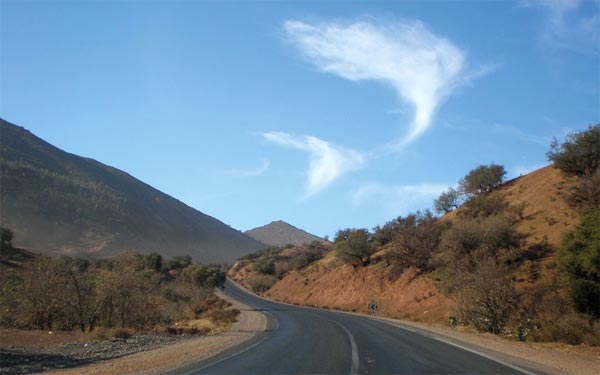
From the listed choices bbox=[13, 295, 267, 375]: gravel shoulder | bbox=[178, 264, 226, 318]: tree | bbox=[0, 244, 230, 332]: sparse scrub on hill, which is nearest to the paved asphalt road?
bbox=[13, 295, 267, 375]: gravel shoulder

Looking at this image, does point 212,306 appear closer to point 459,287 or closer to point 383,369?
point 459,287

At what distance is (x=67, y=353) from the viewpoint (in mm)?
18344

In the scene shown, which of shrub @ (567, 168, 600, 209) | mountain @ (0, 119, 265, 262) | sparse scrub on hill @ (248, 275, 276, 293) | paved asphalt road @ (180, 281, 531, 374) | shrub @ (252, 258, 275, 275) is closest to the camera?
paved asphalt road @ (180, 281, 531, 374)

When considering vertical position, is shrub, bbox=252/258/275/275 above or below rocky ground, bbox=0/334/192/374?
above

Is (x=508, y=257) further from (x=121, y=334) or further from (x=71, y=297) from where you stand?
(x=71, y=297)

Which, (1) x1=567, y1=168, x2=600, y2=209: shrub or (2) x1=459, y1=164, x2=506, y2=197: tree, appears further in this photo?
(2) x1=459, y1=164, x2=506, y2=197: tree

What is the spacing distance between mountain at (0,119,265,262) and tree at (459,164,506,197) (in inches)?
2311

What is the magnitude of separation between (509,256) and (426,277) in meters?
13.6

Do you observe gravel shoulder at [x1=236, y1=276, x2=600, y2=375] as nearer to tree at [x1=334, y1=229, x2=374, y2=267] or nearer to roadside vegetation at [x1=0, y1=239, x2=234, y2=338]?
roadside vegetation at [x1=0, y1=239, x2=234, y2=338]

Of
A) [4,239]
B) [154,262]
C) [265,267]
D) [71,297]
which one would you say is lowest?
[71,297]

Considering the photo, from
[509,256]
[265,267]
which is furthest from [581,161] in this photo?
[265,267]

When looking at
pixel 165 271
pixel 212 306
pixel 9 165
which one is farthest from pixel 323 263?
pixel 9 165

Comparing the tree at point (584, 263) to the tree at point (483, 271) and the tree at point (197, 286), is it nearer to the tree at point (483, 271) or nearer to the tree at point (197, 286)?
the tree at point (483, 271)

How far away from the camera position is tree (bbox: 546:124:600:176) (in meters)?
43.0
